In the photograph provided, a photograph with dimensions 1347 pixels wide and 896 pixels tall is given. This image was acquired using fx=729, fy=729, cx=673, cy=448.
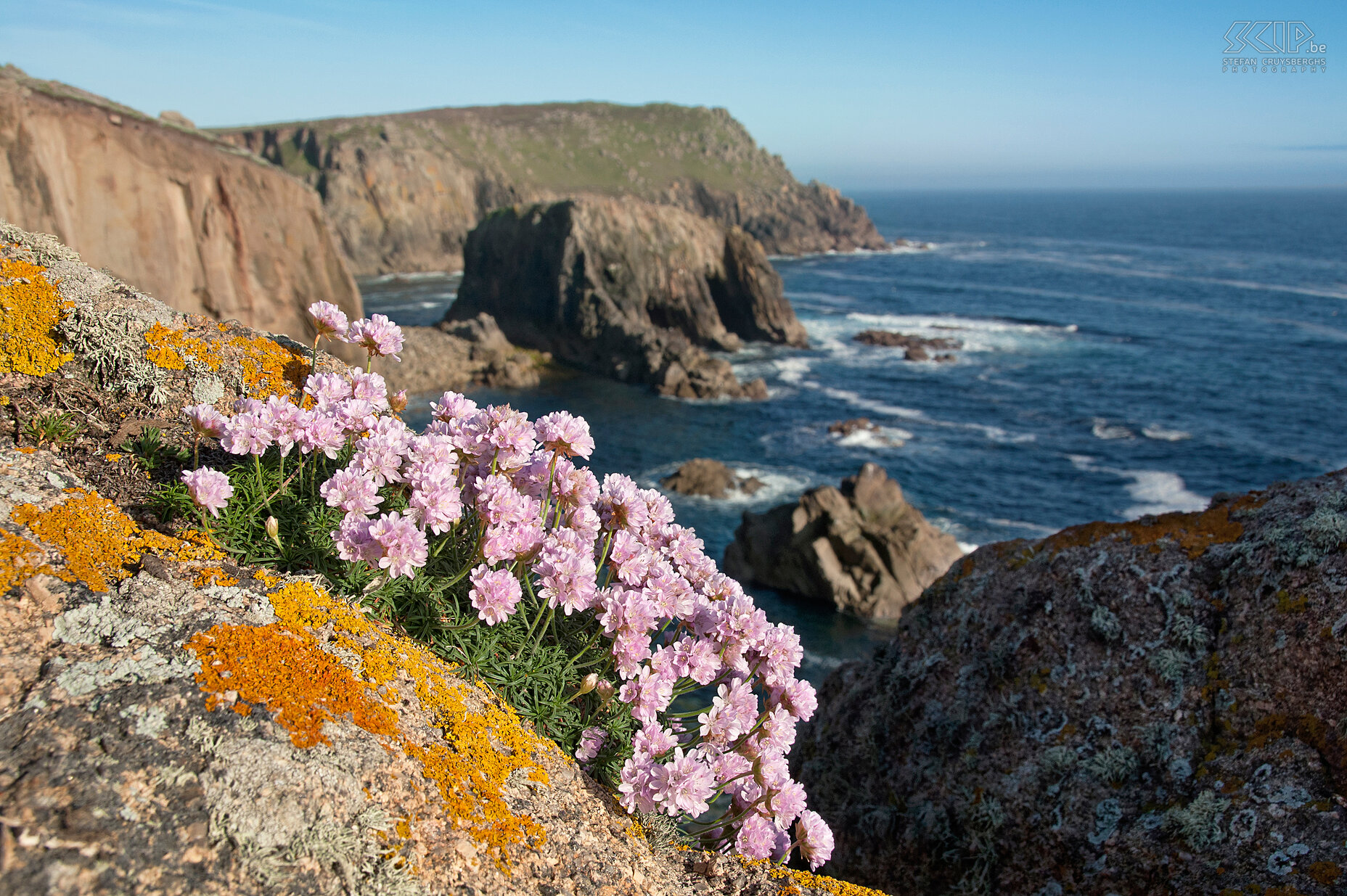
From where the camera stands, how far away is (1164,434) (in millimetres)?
39688

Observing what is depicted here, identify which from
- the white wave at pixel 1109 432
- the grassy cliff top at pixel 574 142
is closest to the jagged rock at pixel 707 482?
the white wave at pixel 1109 432

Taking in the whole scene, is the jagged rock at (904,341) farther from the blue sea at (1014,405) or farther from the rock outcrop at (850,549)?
the rock outcrop at (850,549)

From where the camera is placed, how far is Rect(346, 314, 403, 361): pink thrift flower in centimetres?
371

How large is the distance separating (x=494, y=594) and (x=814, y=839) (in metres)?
1.76

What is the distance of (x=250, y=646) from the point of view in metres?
2.51

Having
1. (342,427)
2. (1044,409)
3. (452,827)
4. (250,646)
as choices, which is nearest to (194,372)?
(342,427)

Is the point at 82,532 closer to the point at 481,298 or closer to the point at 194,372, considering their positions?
the point at 194,372

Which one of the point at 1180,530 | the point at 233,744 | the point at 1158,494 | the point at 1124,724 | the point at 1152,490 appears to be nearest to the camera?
the point at 233,744

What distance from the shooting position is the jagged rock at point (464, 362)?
153ft

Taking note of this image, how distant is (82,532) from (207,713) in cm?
100

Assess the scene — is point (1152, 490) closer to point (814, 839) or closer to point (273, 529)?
point (814, 839)

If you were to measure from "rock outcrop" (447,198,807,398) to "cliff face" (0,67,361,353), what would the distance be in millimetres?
28369

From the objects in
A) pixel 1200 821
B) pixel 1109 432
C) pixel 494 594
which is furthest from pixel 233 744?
pixel 1109 432

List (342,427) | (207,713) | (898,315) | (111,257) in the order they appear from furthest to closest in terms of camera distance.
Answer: (898,315)
(111,257)
(342,427)
(207,713)
